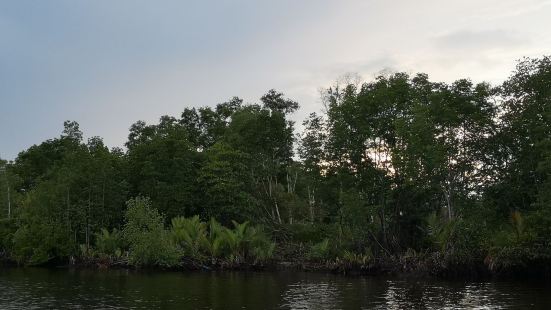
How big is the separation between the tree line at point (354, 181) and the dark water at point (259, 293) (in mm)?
4143

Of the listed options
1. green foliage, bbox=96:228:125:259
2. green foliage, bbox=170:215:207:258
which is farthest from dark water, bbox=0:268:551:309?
green foliage, bbox=96:228:125:259

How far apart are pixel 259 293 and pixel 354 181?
1583 cm

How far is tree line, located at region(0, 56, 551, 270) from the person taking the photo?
109 feet

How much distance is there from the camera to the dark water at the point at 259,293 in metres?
22.4

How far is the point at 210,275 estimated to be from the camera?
37.9 m

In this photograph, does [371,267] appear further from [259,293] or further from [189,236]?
[189,236]

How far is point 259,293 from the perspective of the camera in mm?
26734

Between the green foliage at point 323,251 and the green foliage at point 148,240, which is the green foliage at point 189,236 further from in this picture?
the green foliage at point 323,251

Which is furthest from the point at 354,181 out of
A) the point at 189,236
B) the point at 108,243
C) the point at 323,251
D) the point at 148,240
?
the point at 108,243

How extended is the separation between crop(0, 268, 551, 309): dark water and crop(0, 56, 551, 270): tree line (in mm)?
4143

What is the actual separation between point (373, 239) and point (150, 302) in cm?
1984

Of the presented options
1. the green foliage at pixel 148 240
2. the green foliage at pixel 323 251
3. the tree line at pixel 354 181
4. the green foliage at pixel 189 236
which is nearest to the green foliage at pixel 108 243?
the tree line at pixel 354 181

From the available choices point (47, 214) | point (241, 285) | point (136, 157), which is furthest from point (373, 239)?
point (47, 214)

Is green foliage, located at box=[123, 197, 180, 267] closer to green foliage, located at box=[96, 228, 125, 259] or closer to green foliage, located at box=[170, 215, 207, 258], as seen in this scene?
green foliage, located at box=[170, 215, 207, 258]
